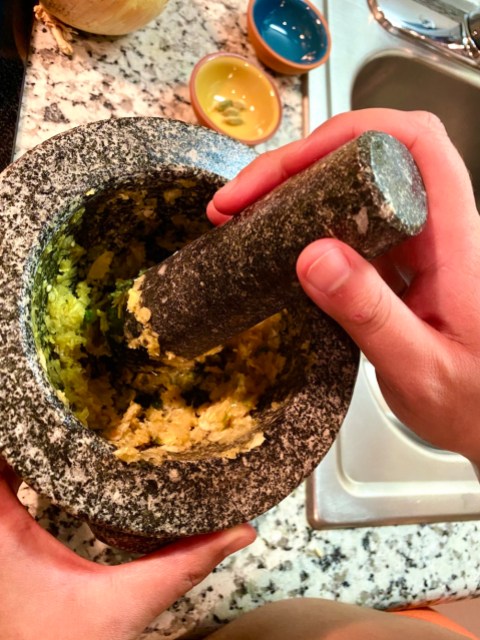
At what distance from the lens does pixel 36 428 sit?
0.67m

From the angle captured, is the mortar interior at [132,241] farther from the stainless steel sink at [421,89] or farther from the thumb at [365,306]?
the stainless steel sink at [421,89]

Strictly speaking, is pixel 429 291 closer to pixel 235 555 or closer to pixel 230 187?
pixel 230 187

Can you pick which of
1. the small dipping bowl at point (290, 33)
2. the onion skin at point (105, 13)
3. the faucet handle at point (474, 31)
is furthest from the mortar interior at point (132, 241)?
the faucet handle at point (474, 31)

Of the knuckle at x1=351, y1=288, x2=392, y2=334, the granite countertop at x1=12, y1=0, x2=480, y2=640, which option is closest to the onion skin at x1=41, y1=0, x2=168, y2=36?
the granite countertop at x1=12, y1=0, x2=480, y2=640

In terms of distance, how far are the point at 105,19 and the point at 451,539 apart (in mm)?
1153

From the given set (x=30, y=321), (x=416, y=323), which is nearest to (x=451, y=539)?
(x=416, y=323)

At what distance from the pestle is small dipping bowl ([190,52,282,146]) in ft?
1.65

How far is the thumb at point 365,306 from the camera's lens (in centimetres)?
61

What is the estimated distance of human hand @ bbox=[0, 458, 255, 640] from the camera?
690 millimetres

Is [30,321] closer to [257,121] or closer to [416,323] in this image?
[416,323]

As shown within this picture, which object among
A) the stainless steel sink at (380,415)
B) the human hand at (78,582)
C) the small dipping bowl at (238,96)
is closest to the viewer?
the human hand at (78,582)

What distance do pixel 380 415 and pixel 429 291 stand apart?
397 mm

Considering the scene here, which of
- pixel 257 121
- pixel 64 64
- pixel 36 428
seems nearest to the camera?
pixel 36 428

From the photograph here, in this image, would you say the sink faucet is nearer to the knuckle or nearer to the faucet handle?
the faucet handle
